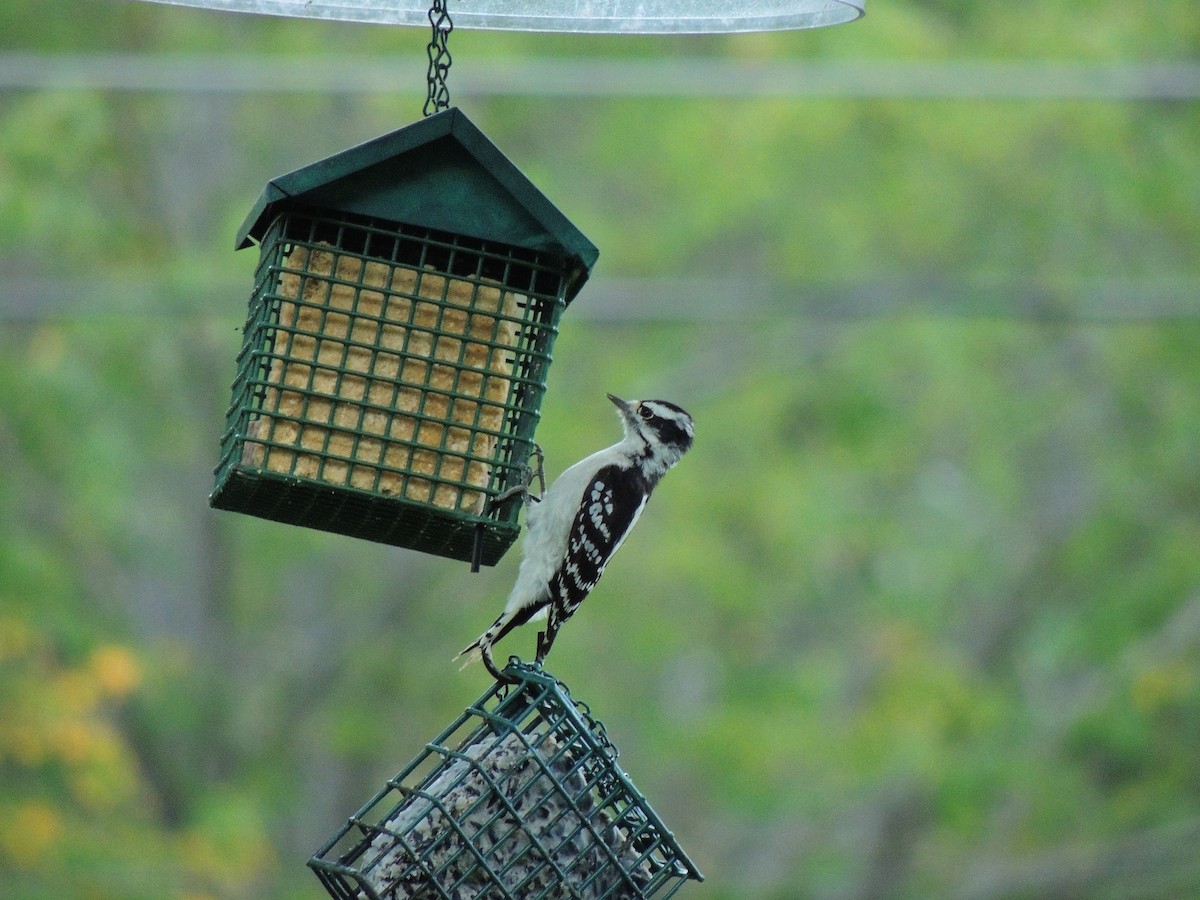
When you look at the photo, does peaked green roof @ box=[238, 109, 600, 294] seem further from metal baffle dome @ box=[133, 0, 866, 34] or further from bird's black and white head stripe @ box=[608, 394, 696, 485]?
bird's black and white head stripe @ box=[608, 394, 696, 485]

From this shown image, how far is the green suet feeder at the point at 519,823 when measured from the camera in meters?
4.46

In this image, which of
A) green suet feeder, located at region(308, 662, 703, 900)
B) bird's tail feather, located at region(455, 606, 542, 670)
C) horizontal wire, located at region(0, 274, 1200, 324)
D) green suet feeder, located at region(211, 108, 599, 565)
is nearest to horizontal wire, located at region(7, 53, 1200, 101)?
horizontal wire, located at region(0, 274, 1200, 324)

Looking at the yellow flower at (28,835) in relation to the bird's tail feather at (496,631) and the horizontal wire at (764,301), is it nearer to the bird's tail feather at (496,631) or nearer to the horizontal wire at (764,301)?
the horizontal wire at (764,301)

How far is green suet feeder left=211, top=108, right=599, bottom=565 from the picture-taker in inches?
187

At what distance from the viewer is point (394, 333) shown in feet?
16.0

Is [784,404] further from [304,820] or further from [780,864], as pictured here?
[304,820]

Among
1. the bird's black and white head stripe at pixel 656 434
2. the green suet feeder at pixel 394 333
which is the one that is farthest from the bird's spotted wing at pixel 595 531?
the green suet feeder at pixel 394 333

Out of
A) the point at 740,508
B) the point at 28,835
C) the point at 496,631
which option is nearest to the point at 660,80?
the point at 740,508

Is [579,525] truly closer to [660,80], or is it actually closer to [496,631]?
[496,631]

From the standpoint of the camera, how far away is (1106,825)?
46.6 feet

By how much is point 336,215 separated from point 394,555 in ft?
29.2

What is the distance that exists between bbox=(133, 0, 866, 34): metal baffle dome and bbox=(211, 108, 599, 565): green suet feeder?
1.26ft

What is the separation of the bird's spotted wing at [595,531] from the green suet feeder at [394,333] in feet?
2.78

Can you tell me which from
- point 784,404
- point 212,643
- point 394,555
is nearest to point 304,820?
point 212,643
